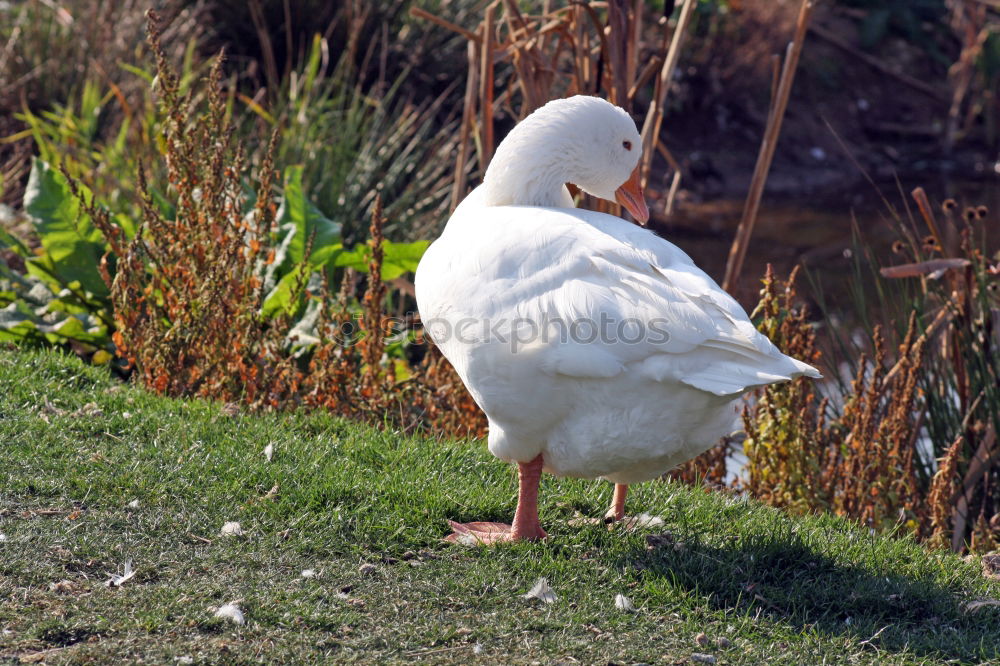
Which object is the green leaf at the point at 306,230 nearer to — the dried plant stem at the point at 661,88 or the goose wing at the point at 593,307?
the dried plant stem at the point at 661,88

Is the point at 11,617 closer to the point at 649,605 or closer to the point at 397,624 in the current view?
the point at 397,624

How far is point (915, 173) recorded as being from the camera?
14.1 m

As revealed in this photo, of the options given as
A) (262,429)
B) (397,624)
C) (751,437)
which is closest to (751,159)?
(751,437)

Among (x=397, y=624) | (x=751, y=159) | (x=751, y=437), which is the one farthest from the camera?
(x=751, y=159)

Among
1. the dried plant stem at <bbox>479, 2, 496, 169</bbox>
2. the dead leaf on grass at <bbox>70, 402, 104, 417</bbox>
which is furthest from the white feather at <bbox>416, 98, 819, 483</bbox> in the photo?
the dried plant stem at <bbox>479, 2, 496, 169</bbox>

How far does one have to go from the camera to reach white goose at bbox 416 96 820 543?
3203 mm

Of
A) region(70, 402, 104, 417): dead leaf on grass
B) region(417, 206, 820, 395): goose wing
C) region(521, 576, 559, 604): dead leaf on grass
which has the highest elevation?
region(417, 206, 820, 395): goose wing

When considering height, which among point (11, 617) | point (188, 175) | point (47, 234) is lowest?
point (11, 617)

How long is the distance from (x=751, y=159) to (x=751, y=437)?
9.73m

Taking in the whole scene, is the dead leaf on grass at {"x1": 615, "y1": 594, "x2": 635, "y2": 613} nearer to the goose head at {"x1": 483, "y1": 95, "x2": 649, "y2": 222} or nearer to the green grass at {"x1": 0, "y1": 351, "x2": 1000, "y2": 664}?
the green grass at {"x1": 0, "y1": 351, "x2": 1000, "y2": 664}

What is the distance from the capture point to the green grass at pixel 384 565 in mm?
3127

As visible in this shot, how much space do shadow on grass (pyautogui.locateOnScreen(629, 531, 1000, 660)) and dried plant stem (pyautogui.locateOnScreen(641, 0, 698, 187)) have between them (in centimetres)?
214

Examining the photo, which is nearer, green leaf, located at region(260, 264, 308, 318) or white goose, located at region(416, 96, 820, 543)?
white goose, located at region(416, 96, 820, 543)

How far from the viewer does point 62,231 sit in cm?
554
